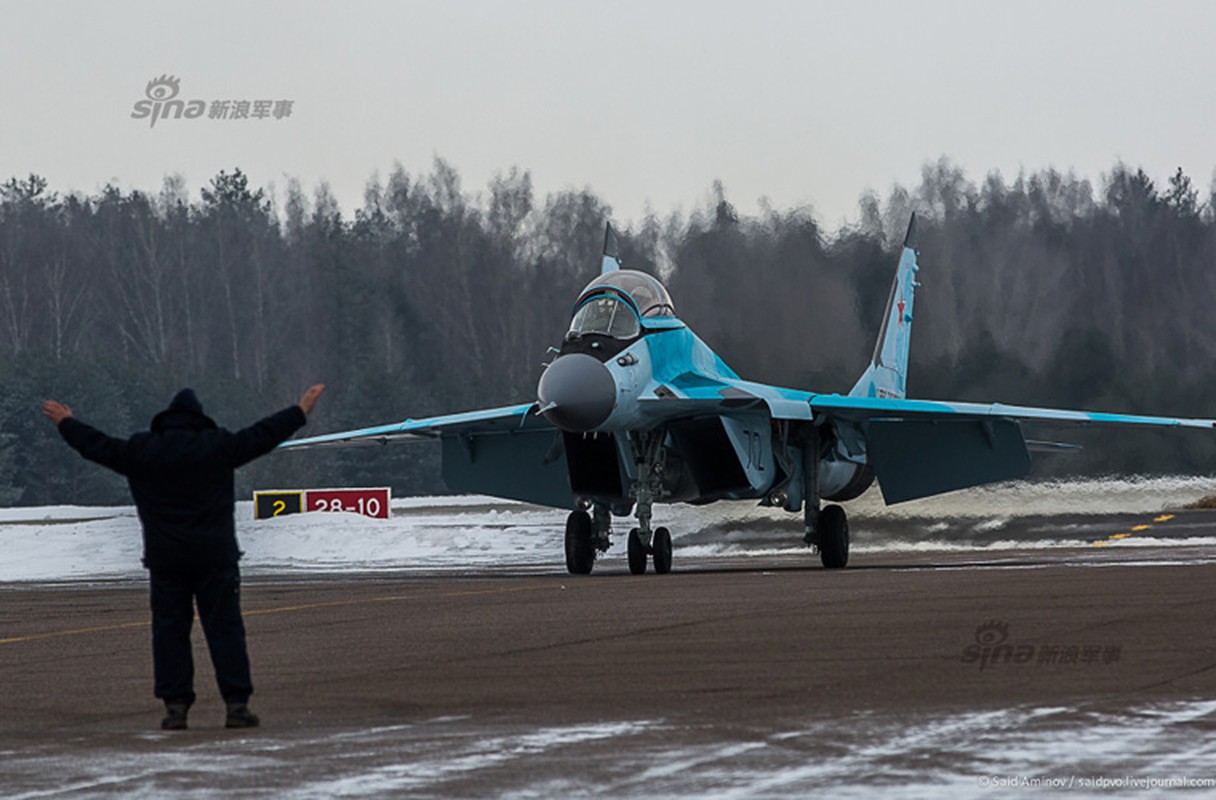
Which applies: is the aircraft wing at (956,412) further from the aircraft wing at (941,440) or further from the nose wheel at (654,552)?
the nose wheel at (654,552)

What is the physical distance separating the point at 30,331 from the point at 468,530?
3866cm

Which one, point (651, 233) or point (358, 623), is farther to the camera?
point (651, 233)

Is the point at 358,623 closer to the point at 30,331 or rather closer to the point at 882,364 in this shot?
the point at 882,364

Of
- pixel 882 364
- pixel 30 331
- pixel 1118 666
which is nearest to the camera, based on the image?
→ pixel 1118 666

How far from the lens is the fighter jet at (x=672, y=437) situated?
20344mm

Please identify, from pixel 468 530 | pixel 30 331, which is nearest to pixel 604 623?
pixel 468 530

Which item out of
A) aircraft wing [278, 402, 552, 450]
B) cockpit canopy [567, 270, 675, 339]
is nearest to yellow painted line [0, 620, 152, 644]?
cockpit canopy [567, 270, 675, 339]

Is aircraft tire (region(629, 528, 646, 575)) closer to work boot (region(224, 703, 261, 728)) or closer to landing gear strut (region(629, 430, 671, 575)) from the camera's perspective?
landing gear strut (region(629, 430, 671, 575))

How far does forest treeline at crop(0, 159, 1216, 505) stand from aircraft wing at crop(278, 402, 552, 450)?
6.65 m

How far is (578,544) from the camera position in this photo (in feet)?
72.1

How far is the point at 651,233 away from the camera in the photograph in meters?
43.8

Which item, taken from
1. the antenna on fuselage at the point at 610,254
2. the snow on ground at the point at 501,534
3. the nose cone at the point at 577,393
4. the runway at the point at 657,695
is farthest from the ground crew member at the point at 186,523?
the snow on ground at the point at 501,534

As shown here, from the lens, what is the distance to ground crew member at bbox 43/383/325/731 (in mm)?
7926

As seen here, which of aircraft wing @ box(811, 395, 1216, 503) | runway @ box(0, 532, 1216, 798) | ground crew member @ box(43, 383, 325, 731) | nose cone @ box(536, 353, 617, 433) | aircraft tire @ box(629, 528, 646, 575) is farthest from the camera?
aircraft wing @ box(811, 395, 1216, 503)
